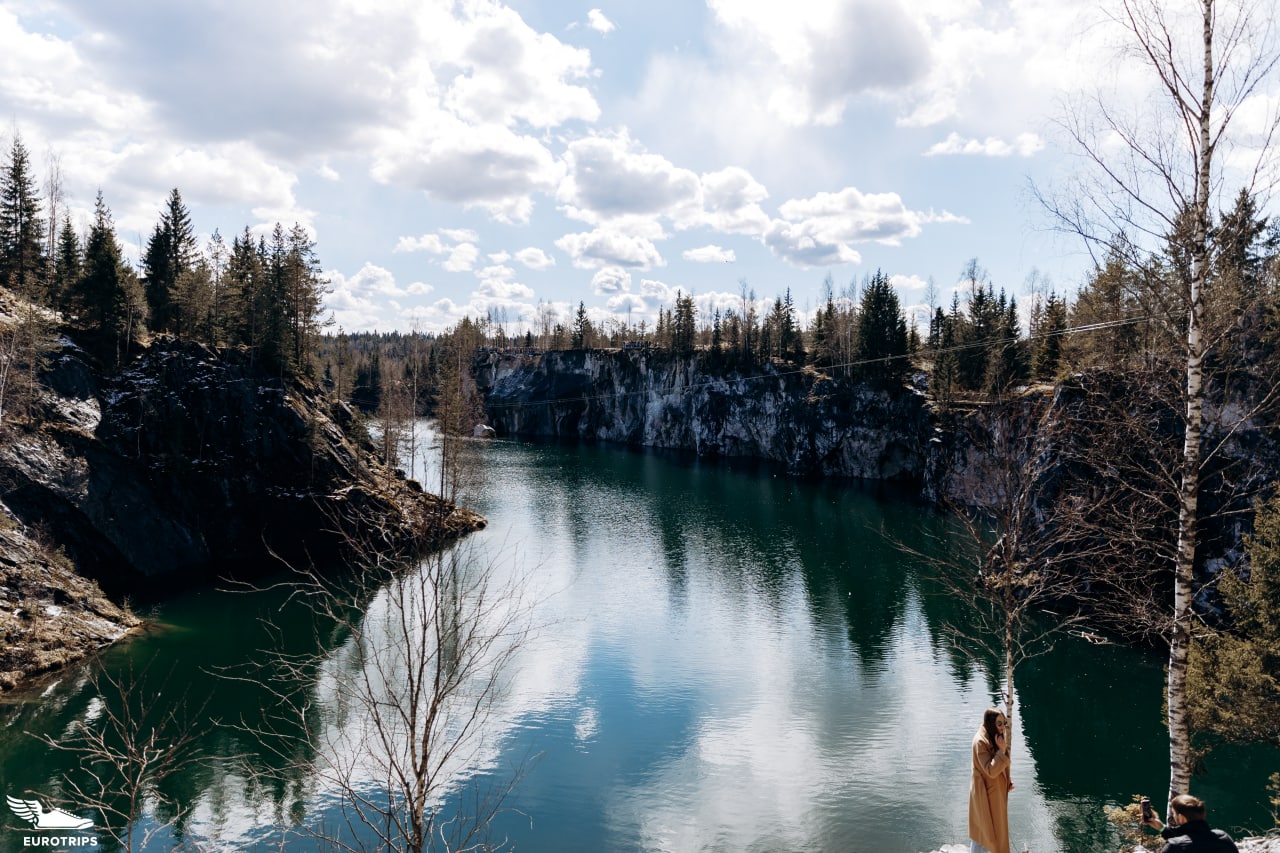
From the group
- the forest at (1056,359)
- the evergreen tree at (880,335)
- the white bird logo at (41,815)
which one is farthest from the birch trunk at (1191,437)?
the evergreen tree at (880,335)

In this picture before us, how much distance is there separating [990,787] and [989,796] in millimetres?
131

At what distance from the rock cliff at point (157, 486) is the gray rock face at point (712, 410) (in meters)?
49.9

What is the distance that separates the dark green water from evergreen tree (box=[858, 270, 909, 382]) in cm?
4154

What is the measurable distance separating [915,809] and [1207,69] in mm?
17049

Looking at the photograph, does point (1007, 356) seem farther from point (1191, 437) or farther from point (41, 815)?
point (41, 815)

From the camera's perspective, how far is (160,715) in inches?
901

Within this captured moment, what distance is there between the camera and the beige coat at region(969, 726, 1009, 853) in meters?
8.47

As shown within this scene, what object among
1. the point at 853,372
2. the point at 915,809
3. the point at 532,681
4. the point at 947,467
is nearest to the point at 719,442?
the point at 853,372

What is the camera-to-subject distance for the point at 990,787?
855cm

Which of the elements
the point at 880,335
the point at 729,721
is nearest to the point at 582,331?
the point at 880,335

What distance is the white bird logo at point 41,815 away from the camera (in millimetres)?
16906

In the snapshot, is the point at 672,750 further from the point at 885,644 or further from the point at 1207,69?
the point at 1207,69

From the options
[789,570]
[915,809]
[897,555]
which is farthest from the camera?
[897,555]

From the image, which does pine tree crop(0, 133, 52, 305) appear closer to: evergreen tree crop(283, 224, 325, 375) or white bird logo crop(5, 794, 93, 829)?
evergreen tree crop(283, 224, 325, 375)
